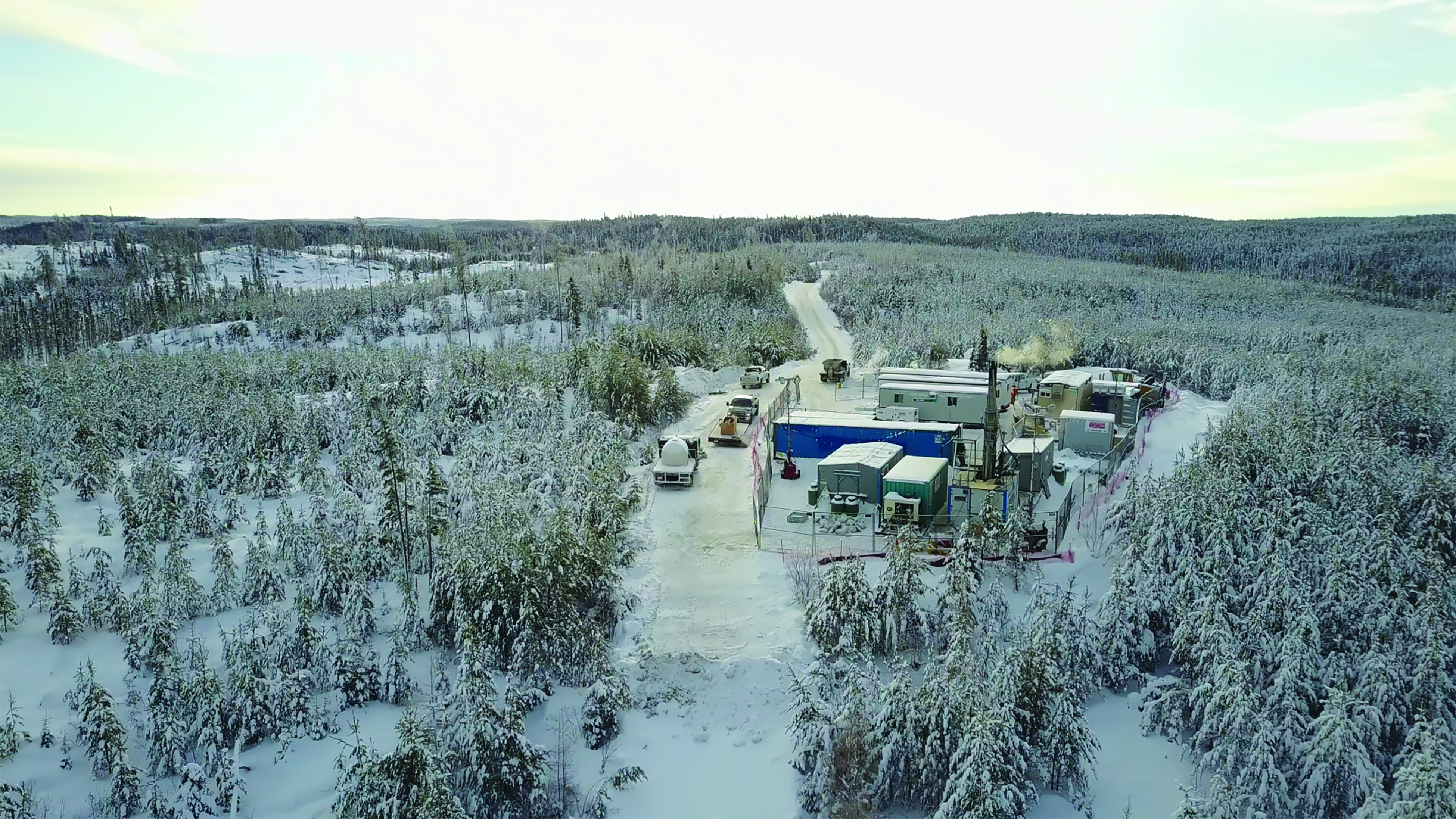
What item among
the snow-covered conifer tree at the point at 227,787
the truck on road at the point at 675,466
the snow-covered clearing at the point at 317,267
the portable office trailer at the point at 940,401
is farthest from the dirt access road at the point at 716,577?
the snow-covered clearing at the point at 317,267

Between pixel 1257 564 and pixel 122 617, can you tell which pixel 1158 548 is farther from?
pixel 122 617

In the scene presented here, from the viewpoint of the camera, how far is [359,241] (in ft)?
598

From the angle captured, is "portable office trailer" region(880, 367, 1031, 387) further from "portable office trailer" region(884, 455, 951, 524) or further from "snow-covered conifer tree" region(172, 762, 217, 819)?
"snow-covered conifer tree" region(172, 762, 217, 819)

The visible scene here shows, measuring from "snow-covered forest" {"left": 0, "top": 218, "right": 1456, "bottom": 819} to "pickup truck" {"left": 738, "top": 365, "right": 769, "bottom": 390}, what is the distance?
9.86 m

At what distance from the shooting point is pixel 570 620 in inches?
630

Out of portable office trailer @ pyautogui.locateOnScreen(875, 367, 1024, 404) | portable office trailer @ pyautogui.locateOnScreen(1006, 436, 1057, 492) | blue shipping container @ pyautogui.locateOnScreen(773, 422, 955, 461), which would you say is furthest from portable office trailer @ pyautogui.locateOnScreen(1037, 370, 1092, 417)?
blue shipping container @ pyautogui.locateOnScreen(773, 422, 955, 461)

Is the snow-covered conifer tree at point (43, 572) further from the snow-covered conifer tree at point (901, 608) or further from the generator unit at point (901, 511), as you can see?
the generator unit at point (901, 511)

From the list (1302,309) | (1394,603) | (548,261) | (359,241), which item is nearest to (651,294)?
(548,261)

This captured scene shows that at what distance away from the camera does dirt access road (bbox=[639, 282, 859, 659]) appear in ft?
57.3

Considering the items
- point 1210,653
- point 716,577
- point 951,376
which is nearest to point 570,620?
point 716,577

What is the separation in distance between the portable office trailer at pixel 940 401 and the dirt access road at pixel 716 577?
25.5 feet

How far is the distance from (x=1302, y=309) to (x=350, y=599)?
87160 millimetres

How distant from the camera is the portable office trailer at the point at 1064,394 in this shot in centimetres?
3572

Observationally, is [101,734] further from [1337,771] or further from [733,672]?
[1337,771]
